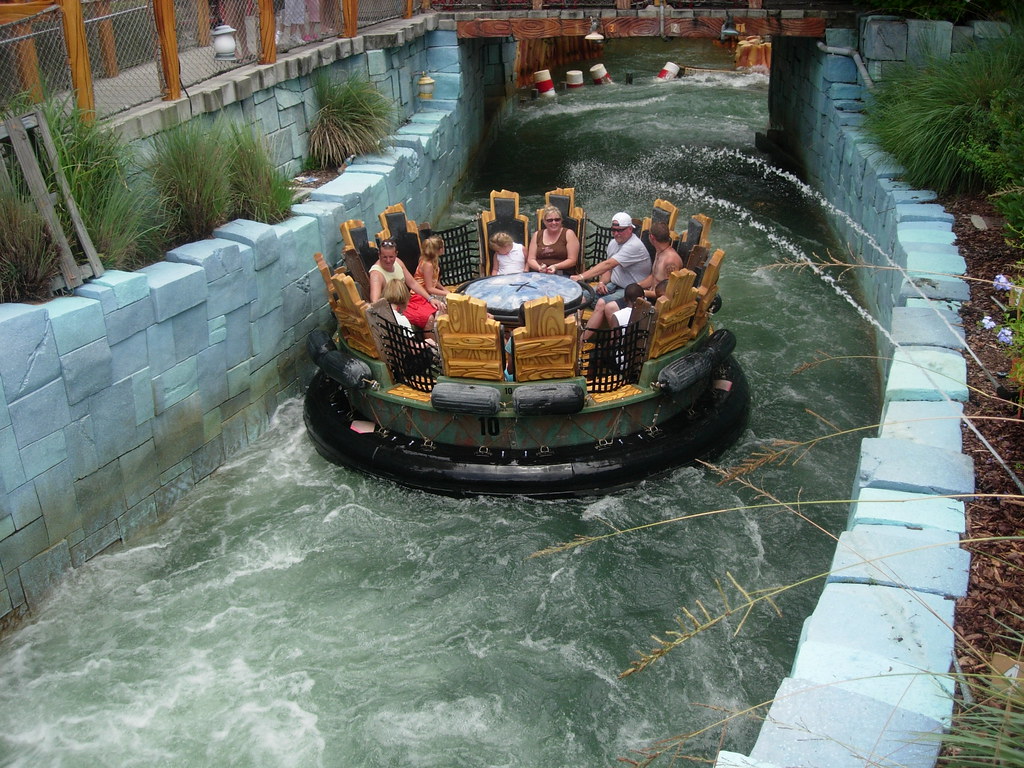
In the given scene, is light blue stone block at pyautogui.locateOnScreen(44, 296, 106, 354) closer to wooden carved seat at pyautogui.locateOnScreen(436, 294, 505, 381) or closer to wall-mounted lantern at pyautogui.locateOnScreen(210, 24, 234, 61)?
wooden carved seat at pyautogui.locateOnScreen(436, 294, 505, 381)

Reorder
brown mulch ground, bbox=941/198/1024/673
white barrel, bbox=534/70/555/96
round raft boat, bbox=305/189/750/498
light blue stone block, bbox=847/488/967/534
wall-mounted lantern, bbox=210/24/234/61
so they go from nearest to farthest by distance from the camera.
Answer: brown mulch ground, bbox=941/198/1024/673 → light blue stone block, bbox=847/488/967/534 → round raft boat, bbox=305/189/750/498 → wall-mounted lantern, bbox=210/24/234/61 → white barrel, bbox=534/70/555/96

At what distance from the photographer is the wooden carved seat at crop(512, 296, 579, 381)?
21.1 ft

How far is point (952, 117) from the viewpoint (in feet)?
29.9

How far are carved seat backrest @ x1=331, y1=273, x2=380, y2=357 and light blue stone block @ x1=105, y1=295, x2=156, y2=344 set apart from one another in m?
1.24

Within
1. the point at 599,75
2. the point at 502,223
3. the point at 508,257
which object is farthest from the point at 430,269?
the point at 599,75

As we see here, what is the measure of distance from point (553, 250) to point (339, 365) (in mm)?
2273

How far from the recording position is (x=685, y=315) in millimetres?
7055

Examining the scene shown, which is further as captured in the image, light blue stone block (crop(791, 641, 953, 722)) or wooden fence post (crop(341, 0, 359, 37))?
wooden fence post (crop(341, 0, 359, 37))

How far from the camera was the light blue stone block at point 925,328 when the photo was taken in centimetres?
621

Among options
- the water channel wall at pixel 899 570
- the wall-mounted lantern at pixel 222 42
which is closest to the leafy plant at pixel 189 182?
the wall-mounted lantern at pixel 222 42

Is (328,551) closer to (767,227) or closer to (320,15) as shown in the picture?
(320,15)

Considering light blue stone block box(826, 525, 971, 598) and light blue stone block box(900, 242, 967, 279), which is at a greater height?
light blue stone block box(900, 242, 967, 279)

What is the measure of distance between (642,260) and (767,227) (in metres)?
4.76

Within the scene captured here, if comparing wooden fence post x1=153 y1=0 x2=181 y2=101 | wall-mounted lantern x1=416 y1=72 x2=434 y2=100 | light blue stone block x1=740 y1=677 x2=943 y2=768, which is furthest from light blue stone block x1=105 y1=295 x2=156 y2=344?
wall-mounted lantern x1=416 y1=72 x2=434 y2=100
